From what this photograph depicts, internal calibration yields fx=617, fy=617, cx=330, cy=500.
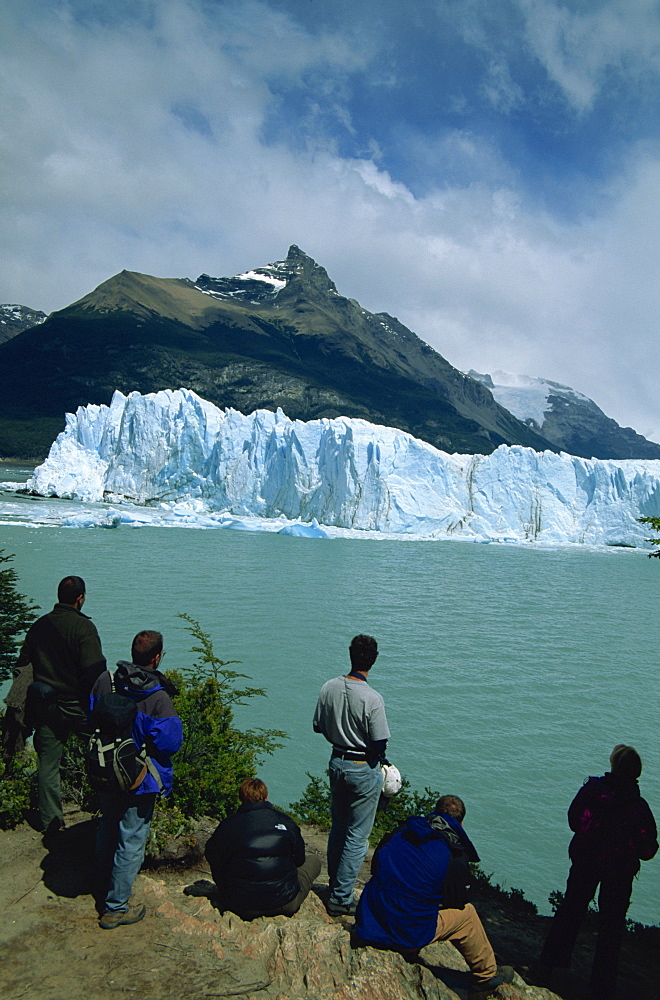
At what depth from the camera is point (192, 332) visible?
310ft

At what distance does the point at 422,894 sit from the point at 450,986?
14.6 inches

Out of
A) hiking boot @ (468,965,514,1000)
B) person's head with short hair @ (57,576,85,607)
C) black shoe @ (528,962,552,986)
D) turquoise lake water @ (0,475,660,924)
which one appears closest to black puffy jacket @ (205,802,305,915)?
hiking boot @ (468,965,514,1000)

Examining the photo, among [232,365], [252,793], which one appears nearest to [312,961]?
[252,793]

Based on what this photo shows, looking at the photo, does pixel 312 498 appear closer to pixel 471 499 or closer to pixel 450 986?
pixel 471 499

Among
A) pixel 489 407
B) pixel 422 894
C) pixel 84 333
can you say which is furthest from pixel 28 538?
pixel 489 407

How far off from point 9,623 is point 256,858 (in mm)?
4139

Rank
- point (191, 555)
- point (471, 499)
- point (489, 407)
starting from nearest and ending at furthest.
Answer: point (191, 555) < point (471, 499) < point (489, 407)

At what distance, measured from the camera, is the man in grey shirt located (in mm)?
2502

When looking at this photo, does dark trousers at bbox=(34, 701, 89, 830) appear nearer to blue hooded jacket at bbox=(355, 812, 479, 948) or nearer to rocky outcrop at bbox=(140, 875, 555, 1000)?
rocky outcrop at bbox=(140, 875, 555, 1000)

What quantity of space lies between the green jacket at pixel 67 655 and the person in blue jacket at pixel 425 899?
4.76ft

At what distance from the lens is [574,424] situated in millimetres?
133875

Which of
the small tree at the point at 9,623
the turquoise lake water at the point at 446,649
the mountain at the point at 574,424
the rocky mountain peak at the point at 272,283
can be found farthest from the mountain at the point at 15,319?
the small tree at the point at 9,623

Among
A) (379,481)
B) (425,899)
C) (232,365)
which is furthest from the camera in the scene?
(232,365)

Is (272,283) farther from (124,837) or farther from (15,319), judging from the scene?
(124,837)
